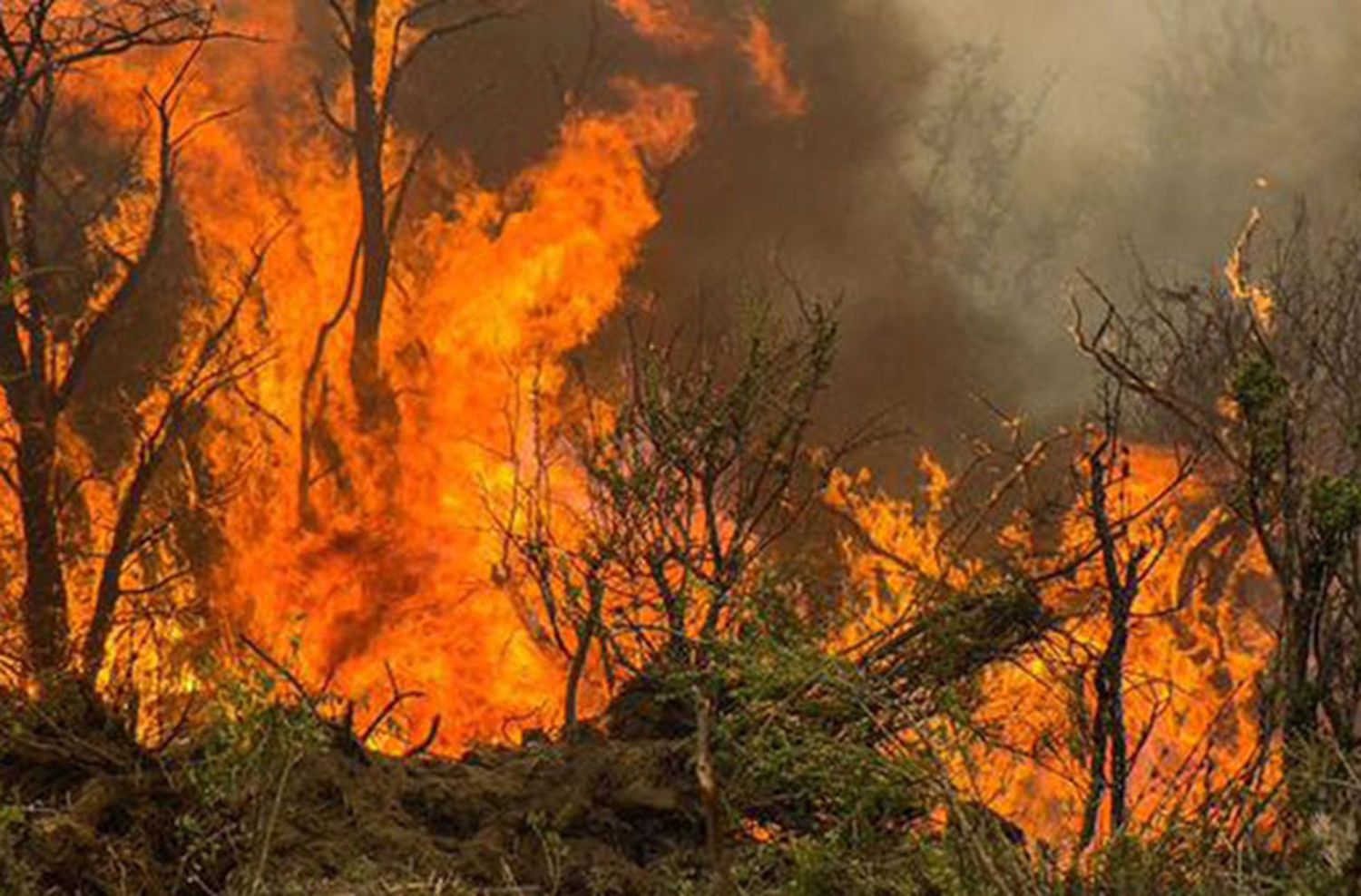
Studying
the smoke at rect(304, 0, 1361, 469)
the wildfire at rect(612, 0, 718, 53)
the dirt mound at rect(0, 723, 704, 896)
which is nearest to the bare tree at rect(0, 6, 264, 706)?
the dirt mound at rect(0, 723, 704, 896)

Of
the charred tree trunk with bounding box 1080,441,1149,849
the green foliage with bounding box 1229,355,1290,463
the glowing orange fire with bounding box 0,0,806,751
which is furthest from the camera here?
the glowing orange fire with bounding box 0,0,806,751

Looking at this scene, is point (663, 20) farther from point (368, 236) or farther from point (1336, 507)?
point (1336, 507)

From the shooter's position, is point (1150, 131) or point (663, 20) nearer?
point (663, 20)

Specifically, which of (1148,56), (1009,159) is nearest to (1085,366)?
(1009,159)

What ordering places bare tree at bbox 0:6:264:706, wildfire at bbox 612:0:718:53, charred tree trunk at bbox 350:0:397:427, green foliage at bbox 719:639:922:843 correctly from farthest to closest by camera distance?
wildfire at bbox 612:0:718:53 → charred tree trunk at bbox 350:0:397:427 → bare tree at bbox 0:6:264:706 → green foliage at bbox 719:639:922:843

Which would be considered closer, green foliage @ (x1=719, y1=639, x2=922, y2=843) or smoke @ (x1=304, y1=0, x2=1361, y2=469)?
green foliage @ (x1=719, y1=639, x2=922, y2=843)

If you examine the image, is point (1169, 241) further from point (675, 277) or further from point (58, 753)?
point (58, 753)

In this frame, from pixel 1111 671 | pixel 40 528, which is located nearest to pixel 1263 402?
pixel 1111 671

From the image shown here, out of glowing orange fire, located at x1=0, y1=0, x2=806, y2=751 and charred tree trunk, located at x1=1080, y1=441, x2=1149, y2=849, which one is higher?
glowing orange fire, located at x1=0, y1=0, x2=806, y2=751

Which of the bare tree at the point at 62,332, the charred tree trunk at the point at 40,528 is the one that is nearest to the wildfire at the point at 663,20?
the bare tree at the point at 62,332

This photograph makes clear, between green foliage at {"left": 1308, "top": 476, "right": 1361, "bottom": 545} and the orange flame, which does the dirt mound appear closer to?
green foliage at {"left": 1308, "top": 476, "right": 1361, "bottom": 545}

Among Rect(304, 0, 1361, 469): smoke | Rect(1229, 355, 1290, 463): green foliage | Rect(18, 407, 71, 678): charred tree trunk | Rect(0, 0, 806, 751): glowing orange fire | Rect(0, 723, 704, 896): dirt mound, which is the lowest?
Rect(0, 723, 704, 896): dirt mound

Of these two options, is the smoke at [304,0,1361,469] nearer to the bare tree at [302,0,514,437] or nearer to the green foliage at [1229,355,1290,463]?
the bare tree at [302,0,514,437]

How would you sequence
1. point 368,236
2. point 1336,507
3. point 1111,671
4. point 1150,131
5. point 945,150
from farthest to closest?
point 945,150 → point 1150,131 → point 368,236 → point 1111,671 → point 1336,507
